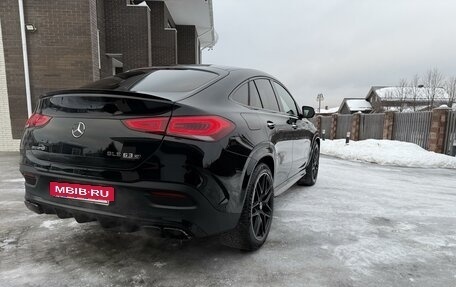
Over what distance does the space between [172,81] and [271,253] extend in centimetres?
172

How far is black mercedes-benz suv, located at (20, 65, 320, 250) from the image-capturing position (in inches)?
88.2

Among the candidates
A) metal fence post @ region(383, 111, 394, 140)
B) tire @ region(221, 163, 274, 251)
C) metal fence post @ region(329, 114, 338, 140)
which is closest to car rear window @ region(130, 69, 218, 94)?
tire @ region(221, 163, 274, 251)

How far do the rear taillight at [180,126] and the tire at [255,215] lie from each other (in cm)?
64

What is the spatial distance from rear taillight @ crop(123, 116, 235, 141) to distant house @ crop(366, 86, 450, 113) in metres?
41.5

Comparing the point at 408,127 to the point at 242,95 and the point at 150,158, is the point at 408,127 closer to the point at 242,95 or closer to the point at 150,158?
the point at 242,95

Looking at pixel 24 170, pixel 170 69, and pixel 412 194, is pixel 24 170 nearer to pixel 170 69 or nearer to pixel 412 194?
pixel 170 69

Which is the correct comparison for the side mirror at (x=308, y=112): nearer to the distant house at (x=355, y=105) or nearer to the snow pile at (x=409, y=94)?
the snow pile at (x=409, y=94)

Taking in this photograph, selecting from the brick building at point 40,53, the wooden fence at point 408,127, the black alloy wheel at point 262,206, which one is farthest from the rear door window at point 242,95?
the wooden fence at point 408,127

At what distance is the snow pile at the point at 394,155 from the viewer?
32.2ft

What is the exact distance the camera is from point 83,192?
2.37 metres

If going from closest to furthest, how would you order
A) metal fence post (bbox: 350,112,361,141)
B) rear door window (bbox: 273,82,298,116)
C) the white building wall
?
rear door window (bbox: 273,82,298,116) → the white building wall → metal fence post (bbox: 350,112,361,141)

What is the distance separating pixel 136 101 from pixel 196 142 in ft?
1.68

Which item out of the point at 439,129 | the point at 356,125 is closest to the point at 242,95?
the point at 439,129

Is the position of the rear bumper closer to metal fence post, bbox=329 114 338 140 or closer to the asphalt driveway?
the asphalt driveway
